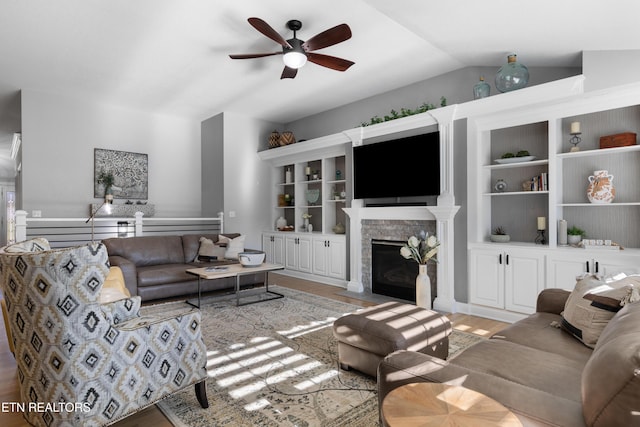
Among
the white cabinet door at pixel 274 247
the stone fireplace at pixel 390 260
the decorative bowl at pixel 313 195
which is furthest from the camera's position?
the white cabinet door at pixel 274 247

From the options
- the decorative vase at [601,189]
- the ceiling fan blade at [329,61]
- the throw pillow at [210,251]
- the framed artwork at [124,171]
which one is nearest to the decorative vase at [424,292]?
the decorative vase at [601,189]

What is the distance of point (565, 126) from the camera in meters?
3.76

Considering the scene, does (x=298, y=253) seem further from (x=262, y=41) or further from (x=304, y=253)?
(x=262, y=41)

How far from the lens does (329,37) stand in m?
3.23

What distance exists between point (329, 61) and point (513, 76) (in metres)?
1.89

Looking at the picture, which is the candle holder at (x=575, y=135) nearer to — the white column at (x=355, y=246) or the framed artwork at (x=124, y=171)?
the white column at (x=355, y=246)

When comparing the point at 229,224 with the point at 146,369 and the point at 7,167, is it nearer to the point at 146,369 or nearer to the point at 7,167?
the point at 146,369

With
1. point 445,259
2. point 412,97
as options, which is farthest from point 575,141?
point 412,97

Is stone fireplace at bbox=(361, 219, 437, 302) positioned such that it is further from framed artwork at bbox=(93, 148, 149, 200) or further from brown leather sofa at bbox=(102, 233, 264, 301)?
framed artwork at bbox=(93, 148, 149, 200)

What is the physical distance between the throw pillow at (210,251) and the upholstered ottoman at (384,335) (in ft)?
10.5

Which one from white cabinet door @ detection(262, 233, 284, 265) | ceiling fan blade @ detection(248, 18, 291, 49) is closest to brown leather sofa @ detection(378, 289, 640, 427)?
ceiling fan blade @ detection(248, 18, 291, 49)

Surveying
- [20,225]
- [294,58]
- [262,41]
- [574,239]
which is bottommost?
[574,239]

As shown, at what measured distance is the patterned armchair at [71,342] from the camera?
1.51 m

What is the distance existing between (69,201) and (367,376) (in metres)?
5.46
